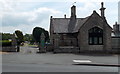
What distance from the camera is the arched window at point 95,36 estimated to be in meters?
30.0

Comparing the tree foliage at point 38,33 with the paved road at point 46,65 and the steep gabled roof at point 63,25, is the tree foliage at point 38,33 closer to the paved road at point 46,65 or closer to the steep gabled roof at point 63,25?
the steep gabled roof at point 63,25

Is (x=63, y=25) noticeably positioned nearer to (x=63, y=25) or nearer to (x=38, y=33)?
(x=63, y=25)

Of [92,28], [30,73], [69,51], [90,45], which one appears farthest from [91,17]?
[30,73]

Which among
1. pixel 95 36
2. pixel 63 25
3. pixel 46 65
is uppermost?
pixel 63 25

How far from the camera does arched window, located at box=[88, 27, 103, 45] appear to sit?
3003 cm

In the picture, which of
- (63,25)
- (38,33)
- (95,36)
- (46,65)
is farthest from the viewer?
(38,33)

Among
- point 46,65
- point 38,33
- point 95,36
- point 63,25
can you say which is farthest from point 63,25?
point 38,33

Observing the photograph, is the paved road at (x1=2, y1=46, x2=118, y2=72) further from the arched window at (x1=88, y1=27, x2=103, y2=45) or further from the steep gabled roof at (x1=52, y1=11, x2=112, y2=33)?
the steep gabled roof at (x1=52, y1=11, x2=112, y2=33)

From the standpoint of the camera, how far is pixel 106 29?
3017cm

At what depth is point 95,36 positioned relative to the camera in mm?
30031

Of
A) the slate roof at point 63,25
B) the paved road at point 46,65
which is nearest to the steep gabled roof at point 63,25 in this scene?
the slate roof at point 63,25

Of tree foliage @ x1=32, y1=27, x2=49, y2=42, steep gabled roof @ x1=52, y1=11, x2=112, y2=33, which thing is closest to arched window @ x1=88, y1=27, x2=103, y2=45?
steep gabled roof @ x1=52, y1=11, x2=112, y2=33

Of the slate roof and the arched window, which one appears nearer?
the arched window

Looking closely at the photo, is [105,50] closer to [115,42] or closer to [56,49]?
[115,42]
